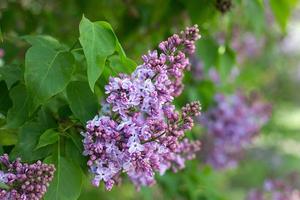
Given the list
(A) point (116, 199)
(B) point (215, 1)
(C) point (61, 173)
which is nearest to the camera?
(C) point (61, 173)

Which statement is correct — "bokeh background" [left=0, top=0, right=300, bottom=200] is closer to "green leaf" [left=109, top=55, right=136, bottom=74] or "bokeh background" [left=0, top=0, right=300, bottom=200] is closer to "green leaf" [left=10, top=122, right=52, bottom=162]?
"green leaf" [left=109, top=55, right=136, bottom=74]

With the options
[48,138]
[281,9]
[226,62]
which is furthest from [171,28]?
[48,138]

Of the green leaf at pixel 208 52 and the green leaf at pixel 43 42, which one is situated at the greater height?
the green leaf at pixel 208 52

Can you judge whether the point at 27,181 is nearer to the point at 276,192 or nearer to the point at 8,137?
the point at 8,137

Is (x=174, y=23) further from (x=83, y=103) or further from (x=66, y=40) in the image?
(x=83, y=103)

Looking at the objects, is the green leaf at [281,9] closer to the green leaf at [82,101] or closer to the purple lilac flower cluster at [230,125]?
the purple lilac flower cluster at [230,125]

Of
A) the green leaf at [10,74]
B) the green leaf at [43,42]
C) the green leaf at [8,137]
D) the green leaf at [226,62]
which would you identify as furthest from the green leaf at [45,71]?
the green leaf at [226,62]

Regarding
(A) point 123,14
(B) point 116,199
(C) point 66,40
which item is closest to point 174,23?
(A) point 123,14
